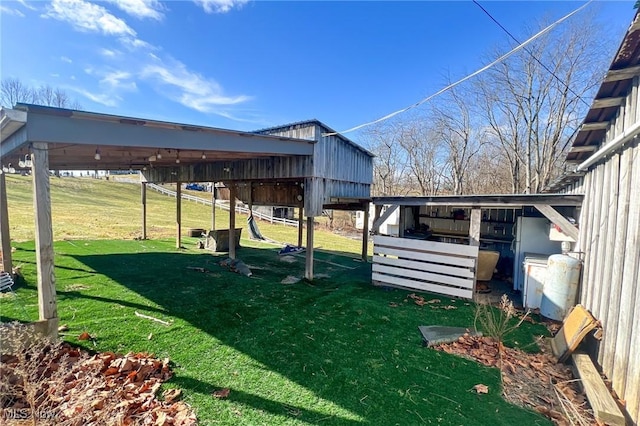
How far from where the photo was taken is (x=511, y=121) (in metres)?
18.5

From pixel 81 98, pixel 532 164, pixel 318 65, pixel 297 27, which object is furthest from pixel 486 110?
pixel 81 98

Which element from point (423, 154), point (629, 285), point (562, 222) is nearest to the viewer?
point (629, 285)

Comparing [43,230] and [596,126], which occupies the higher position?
[596,126]

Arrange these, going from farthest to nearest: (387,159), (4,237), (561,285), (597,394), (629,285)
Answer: (387,159), (4,237), (561,285), (629,285), (597,394)

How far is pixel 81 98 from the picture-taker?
30.8m

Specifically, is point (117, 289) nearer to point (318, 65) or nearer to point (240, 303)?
point (240, 303)

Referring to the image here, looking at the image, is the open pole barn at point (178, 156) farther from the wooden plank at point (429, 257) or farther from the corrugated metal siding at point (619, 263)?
the corrugated metal siding at point (619, 263)

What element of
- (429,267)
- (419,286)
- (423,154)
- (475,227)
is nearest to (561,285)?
(475,227)

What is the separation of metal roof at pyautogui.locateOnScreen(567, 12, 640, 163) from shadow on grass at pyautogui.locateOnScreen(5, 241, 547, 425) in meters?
3.42

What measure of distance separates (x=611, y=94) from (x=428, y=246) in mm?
3918

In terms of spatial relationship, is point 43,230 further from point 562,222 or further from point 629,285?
point 562,222

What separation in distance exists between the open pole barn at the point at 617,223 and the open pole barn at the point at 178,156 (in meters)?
4.99

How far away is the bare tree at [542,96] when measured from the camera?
15.2 metres

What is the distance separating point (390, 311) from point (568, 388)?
265 centimetres
